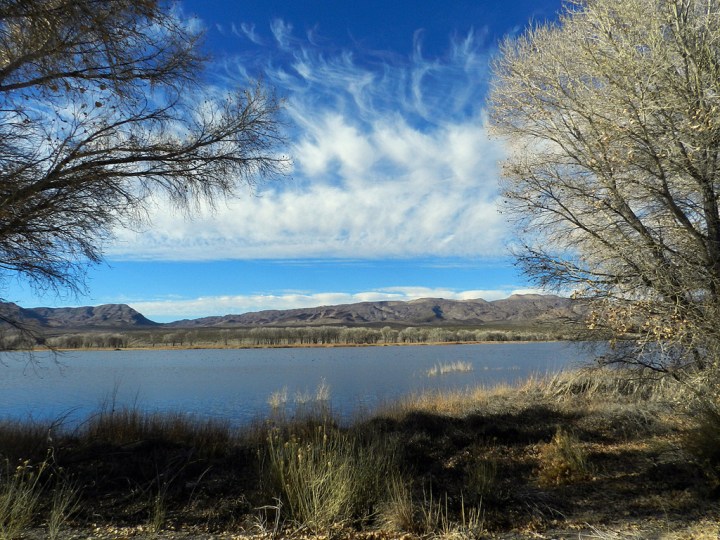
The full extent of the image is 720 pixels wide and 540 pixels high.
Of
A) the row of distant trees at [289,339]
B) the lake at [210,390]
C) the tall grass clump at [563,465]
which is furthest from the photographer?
the row of distant trees at [289,339]

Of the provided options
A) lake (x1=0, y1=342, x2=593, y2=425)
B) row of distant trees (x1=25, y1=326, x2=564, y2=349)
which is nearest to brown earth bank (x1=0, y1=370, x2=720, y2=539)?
lake (x1=0, y1=342, x2=593, y2=425)

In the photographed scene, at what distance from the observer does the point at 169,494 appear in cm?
549

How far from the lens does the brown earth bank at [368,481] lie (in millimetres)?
4516

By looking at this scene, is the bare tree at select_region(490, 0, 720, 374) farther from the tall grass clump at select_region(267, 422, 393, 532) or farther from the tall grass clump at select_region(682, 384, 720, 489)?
the tall grass clump at select_region(267, 422, 393, 532)

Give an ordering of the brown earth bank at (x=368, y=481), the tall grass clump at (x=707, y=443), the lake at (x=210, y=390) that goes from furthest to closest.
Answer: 1. the lake at (x=210, y=390)
2. the tall grass clump at (x=707, y=443)
3. the brown earth bank at (x=368, y=481)

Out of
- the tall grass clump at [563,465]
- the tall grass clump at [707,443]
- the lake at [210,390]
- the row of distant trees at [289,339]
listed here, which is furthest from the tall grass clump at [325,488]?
the row of distant trees at [289,339]

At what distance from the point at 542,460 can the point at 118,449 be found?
6178 mm

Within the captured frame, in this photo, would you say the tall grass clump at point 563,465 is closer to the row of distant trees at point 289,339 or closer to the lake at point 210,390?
the lake at point 210,390

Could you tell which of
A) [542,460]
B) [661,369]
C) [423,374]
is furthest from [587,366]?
[423,374]

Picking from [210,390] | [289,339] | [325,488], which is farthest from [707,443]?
[289,339]

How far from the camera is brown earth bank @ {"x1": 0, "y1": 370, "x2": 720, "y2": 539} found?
4.52m

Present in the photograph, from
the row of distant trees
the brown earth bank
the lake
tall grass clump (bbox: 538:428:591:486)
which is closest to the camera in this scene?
the brown earth bank

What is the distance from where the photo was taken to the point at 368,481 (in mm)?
5234

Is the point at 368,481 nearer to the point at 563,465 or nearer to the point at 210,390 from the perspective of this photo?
the point at 563,465
